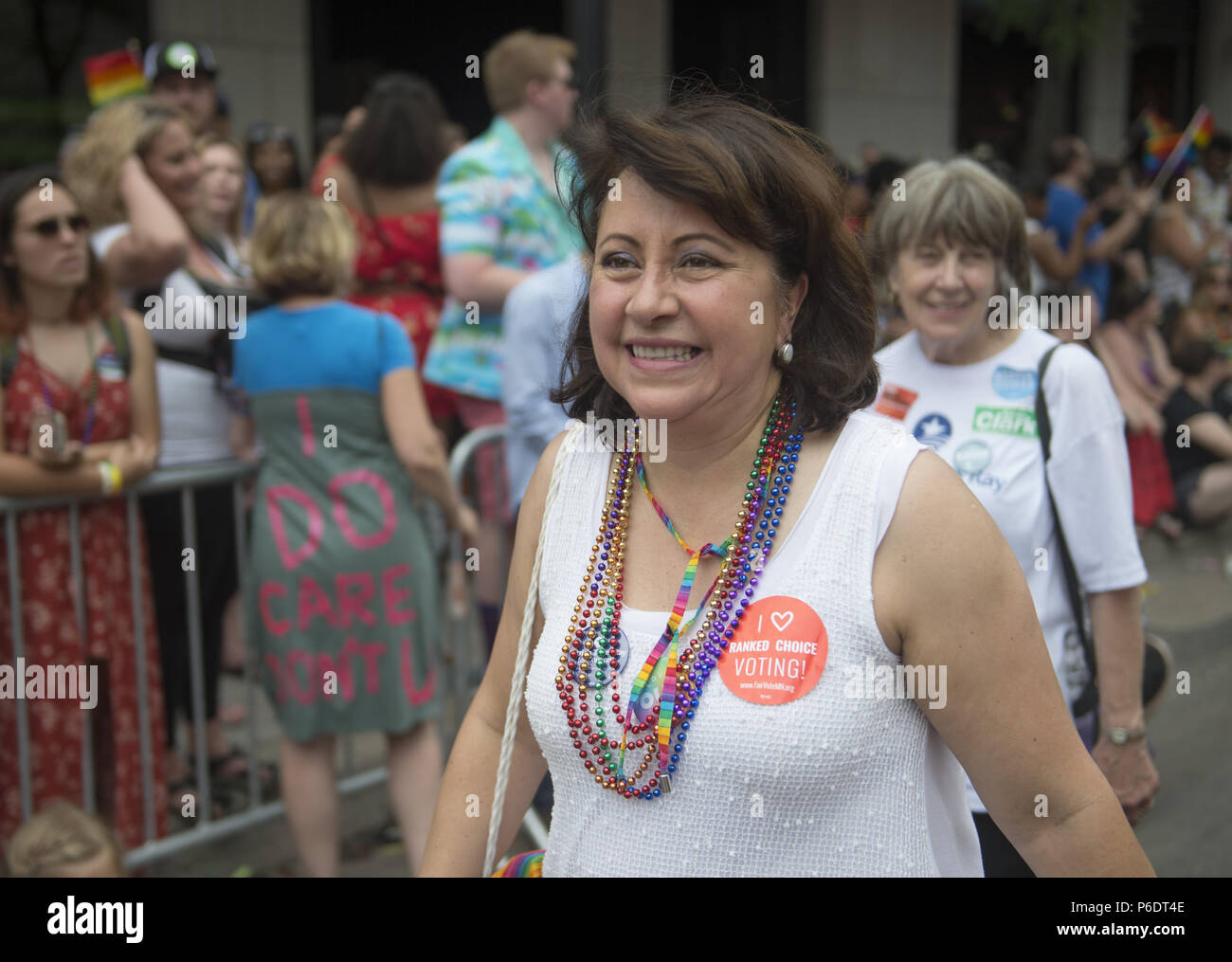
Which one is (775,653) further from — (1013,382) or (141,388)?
(141,388)

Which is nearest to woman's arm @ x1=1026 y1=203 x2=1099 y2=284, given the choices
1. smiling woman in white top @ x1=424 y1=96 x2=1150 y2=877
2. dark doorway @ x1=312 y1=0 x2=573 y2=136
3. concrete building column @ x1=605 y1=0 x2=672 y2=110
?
concrete building column @ x1=605 y1=0 x2=672 y2=110

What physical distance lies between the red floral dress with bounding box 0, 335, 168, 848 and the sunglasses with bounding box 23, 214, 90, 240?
13.6 inches

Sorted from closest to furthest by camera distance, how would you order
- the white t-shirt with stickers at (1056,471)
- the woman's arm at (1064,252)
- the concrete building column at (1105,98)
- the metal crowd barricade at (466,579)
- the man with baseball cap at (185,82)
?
1. the white t-shirt with stickers at (1056,471)
2. the metal crowd barricade at (466,579)
3. the man with baseball cap at (185,82)
4. the woman's arm at (1064,252)
5. the concrete building column at (1105,98)

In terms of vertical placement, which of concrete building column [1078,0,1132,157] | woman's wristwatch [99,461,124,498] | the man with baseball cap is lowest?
woman's wristwatch [99,461,124,498]

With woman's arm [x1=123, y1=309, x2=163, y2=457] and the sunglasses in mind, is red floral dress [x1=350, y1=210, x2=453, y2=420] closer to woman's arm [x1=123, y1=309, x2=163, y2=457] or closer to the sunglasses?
woman's arm [x1=123, y1=309, x2=163, y2=457]

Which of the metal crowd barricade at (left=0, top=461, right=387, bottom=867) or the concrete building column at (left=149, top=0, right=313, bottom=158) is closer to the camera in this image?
the metal crowd barricade at (left=0, top=461, right=387, bottom=867)

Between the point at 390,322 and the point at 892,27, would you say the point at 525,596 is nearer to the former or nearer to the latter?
the point at 390,322

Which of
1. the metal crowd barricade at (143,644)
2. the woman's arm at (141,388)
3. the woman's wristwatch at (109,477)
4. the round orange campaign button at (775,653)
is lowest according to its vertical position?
the metal crowd barricade at (143,644)

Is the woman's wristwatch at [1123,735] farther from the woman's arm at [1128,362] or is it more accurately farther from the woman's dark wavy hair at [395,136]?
the woman's arm at [1128,362]

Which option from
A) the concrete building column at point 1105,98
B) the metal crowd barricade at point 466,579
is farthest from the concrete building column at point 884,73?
the metal crowd barricade at point 466,579

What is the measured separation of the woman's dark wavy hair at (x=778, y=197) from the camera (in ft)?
6.23

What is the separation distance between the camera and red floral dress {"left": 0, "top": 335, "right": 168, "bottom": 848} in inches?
149

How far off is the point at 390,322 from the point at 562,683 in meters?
2.19

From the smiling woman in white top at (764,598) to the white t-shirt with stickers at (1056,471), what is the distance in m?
0.80
